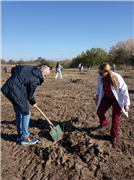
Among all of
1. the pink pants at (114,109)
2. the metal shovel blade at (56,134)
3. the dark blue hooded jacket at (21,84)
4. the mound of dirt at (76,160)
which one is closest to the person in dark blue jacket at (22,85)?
the dark blue hooded jacket at (21,84)

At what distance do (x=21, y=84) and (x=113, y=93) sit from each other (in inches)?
76.3

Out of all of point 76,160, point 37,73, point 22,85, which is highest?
point 37,73

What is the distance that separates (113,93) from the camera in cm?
291

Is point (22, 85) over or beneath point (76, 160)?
over

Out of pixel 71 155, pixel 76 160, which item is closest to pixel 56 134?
pixel 71 155

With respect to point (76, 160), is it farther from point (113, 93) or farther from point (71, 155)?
point (113, 93)

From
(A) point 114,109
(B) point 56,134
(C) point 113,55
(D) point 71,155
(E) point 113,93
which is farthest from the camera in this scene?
(C) point 113,55

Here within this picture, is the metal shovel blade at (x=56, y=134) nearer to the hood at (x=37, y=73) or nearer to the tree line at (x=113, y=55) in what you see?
the hood at (x=37, y=73)

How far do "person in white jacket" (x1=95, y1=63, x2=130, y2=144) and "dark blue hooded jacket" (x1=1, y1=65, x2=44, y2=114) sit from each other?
137cm

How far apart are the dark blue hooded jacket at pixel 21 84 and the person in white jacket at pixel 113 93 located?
137cm

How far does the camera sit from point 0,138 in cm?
345

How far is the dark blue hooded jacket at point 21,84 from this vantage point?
2.59 m

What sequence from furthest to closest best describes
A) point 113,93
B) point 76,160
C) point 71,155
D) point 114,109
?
1. point 114,109
2. point 113,93
3. point 71,155
4. point 76,160

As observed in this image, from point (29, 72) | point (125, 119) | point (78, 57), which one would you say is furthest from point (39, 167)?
point (78, 57)
